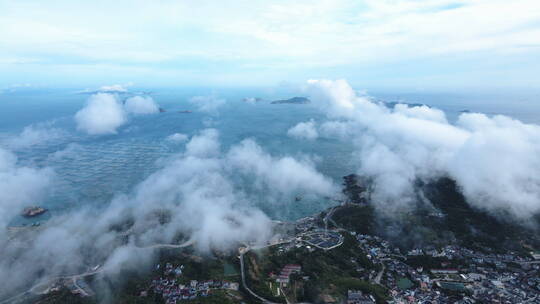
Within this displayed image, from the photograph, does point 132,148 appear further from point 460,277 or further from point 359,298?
point 460,277

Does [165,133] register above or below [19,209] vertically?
above

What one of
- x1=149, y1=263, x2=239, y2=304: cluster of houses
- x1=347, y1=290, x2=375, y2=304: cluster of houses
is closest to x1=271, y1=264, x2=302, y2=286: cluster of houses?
x1=149, y1=263, x2=239, y2=304: cluster of houses

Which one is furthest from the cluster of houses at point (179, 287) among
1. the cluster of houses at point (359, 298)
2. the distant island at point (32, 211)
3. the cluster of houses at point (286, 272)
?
the distant island at point (32, 211)

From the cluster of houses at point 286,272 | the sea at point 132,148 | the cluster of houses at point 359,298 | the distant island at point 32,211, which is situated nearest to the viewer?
the cluster of houses at point 359,298

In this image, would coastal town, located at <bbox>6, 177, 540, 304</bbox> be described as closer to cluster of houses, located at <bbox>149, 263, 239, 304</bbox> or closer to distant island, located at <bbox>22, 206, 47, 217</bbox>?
cluster of houses, located at <bbox>149, 263, 239, 304</bbox>

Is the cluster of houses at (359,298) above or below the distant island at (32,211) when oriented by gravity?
below

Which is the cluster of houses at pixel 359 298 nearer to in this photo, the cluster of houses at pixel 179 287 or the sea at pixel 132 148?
the cluster of houses at pixel 179 287

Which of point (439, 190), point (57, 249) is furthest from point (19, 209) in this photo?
point (439, 190)

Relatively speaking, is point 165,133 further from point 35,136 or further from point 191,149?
point 35,136
